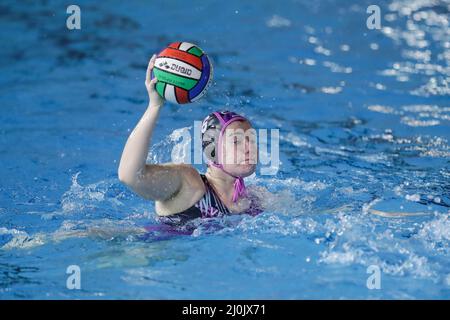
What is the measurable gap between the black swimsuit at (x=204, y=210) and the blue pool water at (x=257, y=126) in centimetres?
8

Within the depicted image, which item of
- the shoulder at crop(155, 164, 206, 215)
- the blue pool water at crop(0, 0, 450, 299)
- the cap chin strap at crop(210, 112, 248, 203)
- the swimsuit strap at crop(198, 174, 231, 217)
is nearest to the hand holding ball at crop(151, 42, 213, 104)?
the cap chin strap at crop(210, 112, 248, 203)

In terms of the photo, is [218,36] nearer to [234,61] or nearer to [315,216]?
[234,61]

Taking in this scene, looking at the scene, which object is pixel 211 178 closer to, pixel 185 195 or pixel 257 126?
pixel 185 195

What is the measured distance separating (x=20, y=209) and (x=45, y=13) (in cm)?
468

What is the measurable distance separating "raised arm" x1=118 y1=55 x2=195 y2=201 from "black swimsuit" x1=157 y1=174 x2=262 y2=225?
0.22 metres

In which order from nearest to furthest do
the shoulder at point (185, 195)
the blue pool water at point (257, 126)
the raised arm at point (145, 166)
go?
the raised arm at point (145, 166)
the blue pool water at point (257, 126)
the shoulder at point (185, 195)

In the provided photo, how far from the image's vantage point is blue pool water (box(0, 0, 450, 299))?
3.57 m

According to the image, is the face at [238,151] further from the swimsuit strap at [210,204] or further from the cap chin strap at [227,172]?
the swimsuit strap at [210,204]

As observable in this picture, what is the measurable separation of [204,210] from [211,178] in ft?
0.66

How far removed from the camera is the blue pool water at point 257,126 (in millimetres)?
3568

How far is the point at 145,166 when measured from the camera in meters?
3.48

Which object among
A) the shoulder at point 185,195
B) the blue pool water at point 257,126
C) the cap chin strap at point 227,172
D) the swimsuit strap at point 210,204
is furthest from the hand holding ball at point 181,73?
the blue pool water at point 257,126

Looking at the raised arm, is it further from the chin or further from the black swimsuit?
the chin

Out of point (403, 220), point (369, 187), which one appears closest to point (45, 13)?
point (369, 187)
